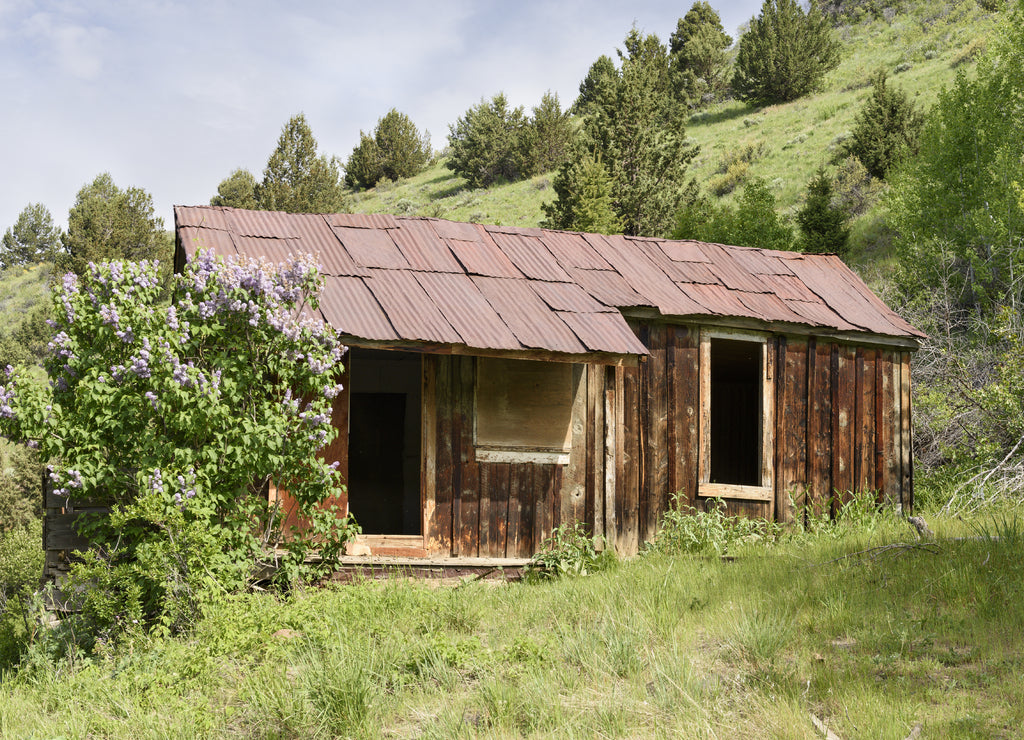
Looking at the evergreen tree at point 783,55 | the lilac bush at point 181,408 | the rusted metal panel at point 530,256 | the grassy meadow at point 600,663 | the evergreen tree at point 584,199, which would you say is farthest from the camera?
the evergreen tree at point 783,55

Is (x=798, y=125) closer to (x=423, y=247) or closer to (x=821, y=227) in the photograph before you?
(x=821, y=227)

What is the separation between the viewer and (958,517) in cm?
971

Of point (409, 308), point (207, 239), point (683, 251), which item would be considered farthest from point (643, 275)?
point (207, 239)

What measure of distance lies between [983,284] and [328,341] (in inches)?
648

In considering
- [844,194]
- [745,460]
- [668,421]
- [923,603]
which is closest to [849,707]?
[923,603]

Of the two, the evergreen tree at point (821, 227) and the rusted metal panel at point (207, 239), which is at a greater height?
the evergreen tree at point (821, 227)

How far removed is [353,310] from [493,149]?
40.6 metres

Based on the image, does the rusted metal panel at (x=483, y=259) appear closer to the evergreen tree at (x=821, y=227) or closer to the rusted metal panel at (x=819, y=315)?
the rusted metal panel at (x=819, y=315)

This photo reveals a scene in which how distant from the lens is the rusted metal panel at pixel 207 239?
30.1 feet

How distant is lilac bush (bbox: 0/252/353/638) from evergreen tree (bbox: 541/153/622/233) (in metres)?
19.9

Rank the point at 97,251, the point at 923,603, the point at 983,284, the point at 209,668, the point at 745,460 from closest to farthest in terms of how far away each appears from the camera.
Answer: the point at 209,668, the point at 923,603, the point at 745,460, the point at 983,284, the point at 97,251

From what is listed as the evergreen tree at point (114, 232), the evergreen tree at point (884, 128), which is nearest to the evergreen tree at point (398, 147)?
the evergreen tree at point (114, 232)

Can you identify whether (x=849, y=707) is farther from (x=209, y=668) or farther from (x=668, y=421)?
(x=668, y=421)

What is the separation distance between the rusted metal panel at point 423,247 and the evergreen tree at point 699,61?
4326 cm
